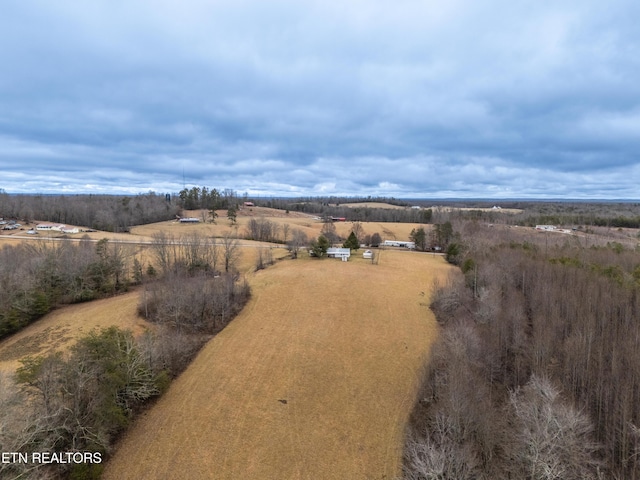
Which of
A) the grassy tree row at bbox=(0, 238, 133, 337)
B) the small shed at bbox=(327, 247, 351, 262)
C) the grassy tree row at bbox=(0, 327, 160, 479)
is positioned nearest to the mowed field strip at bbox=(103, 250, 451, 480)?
the grassy tree row at bbox=(0, 327, 160, 479)

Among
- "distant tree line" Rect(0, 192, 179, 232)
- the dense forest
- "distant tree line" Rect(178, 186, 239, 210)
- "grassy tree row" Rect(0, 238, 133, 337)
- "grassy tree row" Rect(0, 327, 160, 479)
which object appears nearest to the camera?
the dense forest

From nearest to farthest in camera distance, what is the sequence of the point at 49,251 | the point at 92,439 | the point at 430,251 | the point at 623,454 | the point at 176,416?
1. the point at 623,454
2. the point at 92,439
3. the point at 176,416
4. the point at 49,251
5. the point at 430,251

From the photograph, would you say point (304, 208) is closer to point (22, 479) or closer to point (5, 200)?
point (5, 200)

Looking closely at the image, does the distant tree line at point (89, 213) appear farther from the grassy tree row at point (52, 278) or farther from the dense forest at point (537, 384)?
the dense forest at point (537, 384)

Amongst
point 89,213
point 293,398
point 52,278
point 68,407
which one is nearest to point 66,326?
point 52,278

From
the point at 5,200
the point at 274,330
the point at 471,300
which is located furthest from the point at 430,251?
the point at 5,200

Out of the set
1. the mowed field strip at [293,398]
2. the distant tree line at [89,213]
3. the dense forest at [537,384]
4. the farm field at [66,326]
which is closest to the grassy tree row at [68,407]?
the mowed field strip at [293,398]

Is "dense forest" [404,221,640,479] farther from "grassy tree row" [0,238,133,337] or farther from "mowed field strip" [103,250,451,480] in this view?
"grassy tree row" [0,238,133,337]

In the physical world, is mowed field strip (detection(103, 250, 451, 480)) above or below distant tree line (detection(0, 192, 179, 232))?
below
